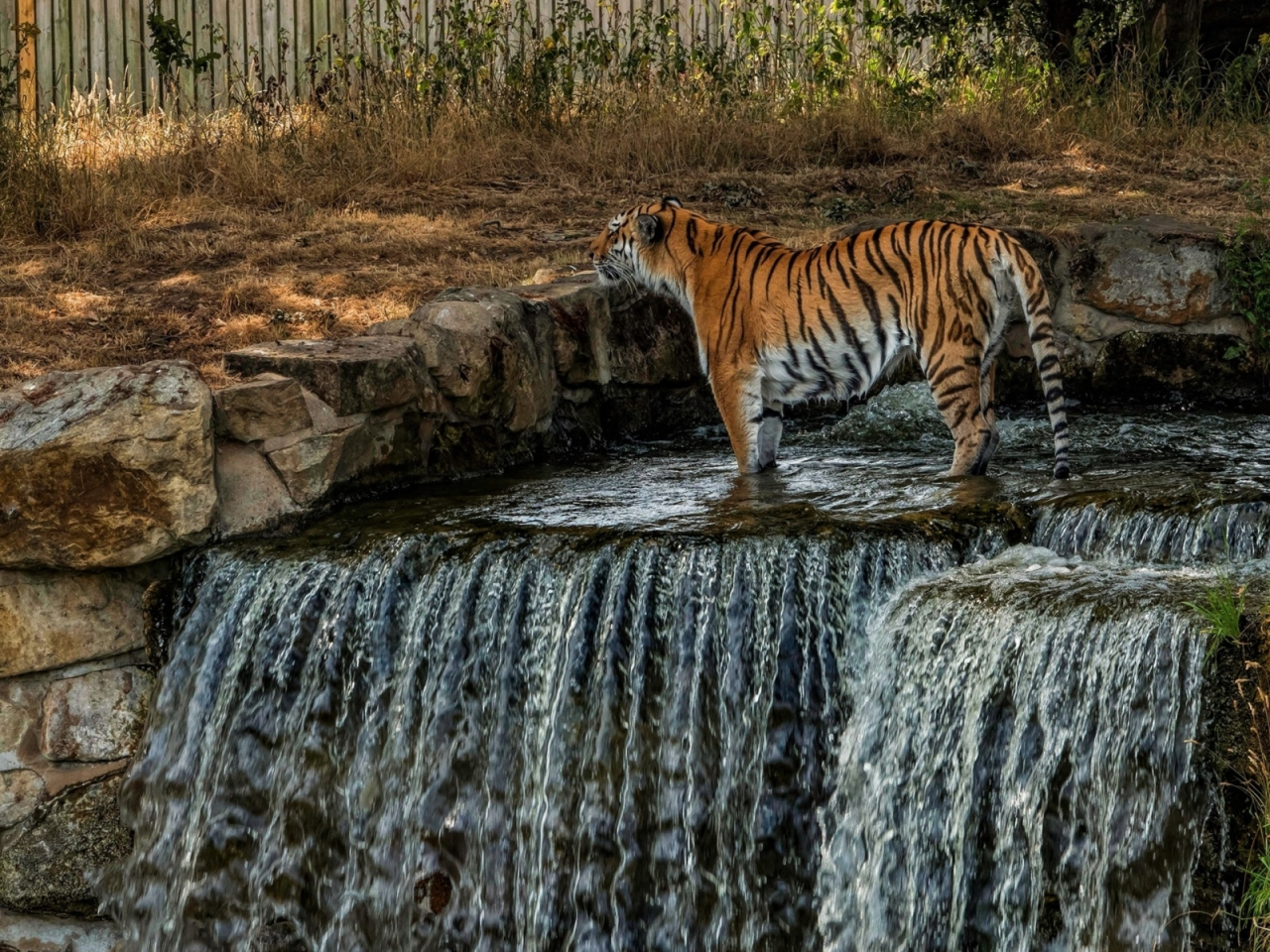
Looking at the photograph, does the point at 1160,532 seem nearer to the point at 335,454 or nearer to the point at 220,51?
the point at 335,454

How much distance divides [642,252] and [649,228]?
0.45 feet

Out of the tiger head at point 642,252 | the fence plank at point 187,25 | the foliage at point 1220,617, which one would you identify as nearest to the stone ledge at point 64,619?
the tiger head at point 642,252

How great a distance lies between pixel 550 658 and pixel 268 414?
139 cm

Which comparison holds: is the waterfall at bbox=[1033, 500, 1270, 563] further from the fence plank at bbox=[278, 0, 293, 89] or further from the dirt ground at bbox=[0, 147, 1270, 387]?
the fence plank at bbox=[278, 0, 293, 89]

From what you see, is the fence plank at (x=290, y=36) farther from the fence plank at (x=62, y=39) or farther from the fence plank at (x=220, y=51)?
the fence plank at (x=62, y=39)

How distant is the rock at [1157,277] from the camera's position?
7258mm

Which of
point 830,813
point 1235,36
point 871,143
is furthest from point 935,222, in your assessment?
point 1235,36

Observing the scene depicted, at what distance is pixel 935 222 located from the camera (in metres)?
6.10

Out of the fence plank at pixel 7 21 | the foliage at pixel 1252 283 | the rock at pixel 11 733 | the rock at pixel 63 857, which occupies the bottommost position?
the rock at pixel 63 857

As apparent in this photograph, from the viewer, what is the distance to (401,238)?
8336 mm

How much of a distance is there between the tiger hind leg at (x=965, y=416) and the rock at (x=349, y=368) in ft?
6.31

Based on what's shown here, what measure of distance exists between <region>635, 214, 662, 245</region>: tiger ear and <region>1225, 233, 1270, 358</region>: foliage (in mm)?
2632

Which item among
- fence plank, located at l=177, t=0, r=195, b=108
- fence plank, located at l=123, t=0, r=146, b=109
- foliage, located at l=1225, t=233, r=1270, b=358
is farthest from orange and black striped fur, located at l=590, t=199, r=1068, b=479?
fence plank, located at l=123, t=0, r=146, b=109

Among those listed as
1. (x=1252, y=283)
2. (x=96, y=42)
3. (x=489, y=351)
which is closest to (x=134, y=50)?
(x=96, y=42)
